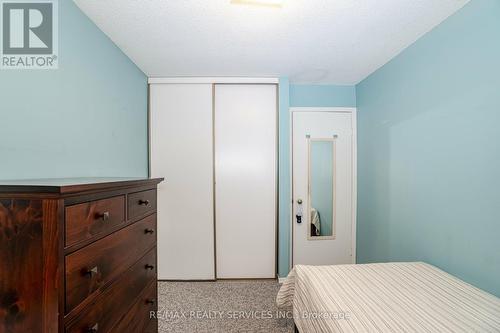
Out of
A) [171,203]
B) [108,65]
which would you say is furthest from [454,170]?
[108,65]

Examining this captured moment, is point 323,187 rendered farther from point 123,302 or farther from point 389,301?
point 123,302

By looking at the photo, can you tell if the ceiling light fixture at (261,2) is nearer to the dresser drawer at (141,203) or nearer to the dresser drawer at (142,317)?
the dresser drawer at (141,203)

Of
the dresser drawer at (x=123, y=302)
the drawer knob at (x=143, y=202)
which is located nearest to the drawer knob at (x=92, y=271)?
the dresser drawer at (x=123, y=302)

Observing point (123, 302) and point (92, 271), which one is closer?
point (92, 271)

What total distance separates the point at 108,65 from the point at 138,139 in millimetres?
769

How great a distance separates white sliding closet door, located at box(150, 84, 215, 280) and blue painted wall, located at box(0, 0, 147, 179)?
35 centimetres

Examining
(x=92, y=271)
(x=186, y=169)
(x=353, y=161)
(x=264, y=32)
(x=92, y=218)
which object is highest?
(x=264, y=32)

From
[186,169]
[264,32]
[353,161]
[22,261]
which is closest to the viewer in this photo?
[22,261]

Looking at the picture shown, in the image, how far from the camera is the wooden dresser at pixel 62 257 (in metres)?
0.69

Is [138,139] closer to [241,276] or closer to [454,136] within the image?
[241,276]

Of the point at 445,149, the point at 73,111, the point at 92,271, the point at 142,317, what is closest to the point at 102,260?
the point at 92,271

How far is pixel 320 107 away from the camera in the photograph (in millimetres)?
2820

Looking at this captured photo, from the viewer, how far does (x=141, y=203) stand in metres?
1.22

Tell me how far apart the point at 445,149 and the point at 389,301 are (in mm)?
1155
